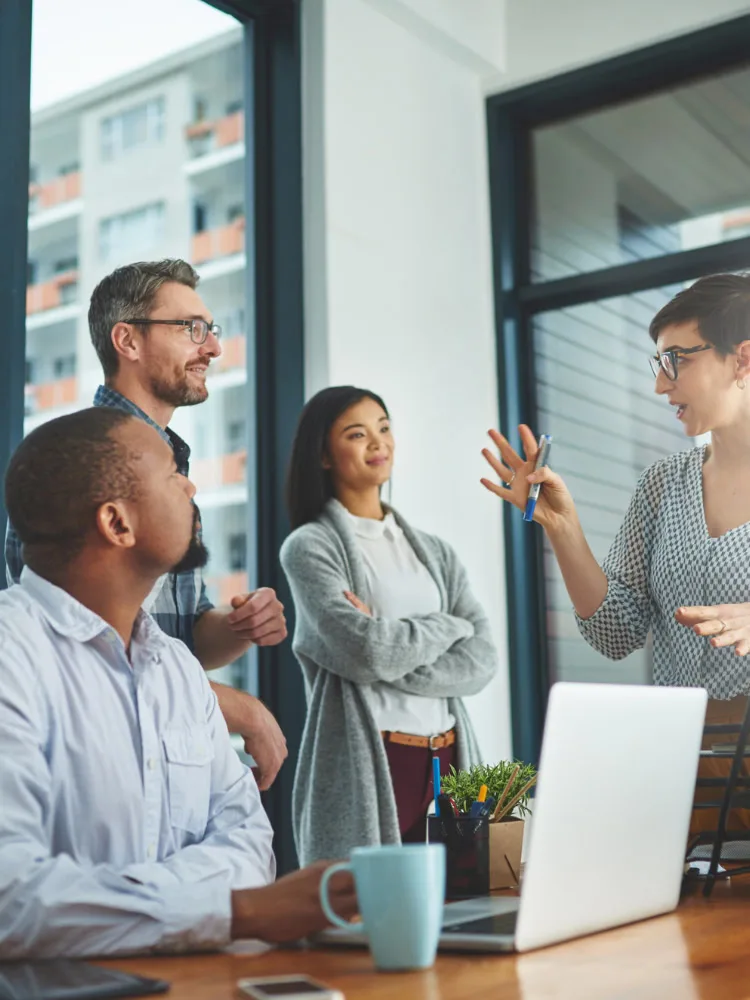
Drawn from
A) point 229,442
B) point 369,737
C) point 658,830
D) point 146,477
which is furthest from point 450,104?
point 658,830

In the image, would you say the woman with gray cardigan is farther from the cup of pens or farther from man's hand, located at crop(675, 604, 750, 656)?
the cup of pens

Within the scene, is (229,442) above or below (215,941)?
above

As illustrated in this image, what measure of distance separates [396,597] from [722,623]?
57.4 inches

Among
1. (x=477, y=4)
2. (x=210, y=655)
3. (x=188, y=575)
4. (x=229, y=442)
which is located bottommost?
(x=210, y=655)

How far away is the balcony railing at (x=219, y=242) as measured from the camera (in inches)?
139

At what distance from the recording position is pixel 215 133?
3652 millimetres

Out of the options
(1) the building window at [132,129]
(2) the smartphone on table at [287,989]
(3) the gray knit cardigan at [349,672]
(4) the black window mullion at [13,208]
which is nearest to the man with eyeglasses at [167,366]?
(4) the black window mullion at [13,208]

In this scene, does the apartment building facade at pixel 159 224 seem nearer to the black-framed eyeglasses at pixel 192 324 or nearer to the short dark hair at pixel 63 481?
the black-framed eyeglasses at pixel 192 324

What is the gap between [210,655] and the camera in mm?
2393

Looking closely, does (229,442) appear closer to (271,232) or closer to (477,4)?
(271,232)

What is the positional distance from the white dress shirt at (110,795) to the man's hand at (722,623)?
2.05 ft

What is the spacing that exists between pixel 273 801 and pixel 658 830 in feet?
7.92

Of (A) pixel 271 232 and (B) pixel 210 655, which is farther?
(A) pixel 271 232

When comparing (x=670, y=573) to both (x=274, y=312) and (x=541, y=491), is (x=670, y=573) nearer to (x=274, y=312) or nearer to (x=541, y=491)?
(x=541, y=491)
